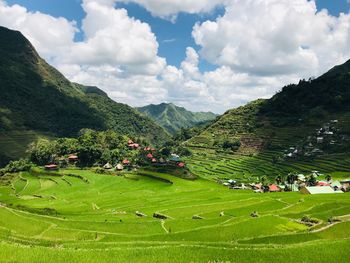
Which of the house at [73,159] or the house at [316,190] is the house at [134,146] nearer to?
the house at [73,159]

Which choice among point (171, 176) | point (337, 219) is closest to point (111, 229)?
point (337, 219)

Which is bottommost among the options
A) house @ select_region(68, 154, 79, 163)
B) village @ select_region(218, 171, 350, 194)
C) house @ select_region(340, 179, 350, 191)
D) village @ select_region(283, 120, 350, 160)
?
house @ select_region(68, 154, 79, 163)

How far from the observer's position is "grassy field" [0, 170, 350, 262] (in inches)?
1102

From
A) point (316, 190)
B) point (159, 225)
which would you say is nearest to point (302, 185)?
point (316, 190)

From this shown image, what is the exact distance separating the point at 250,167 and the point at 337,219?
331 ft

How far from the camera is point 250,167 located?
14688 cm

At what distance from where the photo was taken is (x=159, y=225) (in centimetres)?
5122

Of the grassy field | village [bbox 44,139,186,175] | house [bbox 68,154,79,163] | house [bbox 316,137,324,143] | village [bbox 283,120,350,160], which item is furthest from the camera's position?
A: house [bbox 316,137,324,143]

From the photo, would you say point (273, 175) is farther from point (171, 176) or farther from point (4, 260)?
point (4, 260)

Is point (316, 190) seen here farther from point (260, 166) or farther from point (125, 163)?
point (125, 163)

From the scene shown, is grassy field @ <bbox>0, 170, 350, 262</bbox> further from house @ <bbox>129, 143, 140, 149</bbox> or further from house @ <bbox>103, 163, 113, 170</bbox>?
house @ <bbox>129, 143, 140, 149</bbox>

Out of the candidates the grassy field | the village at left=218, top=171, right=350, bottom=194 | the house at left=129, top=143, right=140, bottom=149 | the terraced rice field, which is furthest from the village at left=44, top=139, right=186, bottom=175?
the house at left=129, top=143, right=140, bottom=149

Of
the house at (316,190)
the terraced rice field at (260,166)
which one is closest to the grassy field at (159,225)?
the house at (316,190)

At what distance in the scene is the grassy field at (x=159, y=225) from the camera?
27984mm
